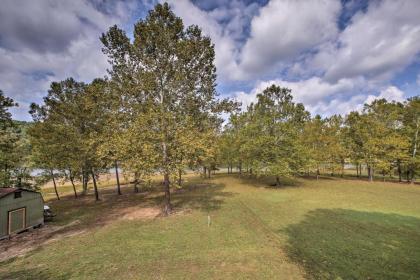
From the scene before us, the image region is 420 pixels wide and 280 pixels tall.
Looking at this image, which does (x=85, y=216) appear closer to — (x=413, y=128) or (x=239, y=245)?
(x=239, y=245)

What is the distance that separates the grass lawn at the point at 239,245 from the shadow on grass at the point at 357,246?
0.15 feet

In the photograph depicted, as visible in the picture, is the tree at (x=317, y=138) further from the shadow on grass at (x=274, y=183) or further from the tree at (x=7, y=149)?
the tree at (x=7, y=149)

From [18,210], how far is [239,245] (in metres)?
17.1

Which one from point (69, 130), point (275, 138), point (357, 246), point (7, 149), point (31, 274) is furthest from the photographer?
point (275, 138)

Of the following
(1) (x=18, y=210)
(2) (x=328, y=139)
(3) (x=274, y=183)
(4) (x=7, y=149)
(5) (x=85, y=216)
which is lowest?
(5) (x=85, y=216)

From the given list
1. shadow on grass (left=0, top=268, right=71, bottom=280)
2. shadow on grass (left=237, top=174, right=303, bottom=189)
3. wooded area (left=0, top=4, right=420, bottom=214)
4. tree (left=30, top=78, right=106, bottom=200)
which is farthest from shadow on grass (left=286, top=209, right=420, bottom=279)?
tree (left=30, top=78, right=106, bottom=200)

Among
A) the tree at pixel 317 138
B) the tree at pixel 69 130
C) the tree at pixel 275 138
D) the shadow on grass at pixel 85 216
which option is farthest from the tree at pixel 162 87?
the tree at pixel 317 138

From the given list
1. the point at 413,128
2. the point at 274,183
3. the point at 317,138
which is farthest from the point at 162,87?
the point at 413,128

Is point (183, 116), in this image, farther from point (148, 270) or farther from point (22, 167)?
point (22, 167)

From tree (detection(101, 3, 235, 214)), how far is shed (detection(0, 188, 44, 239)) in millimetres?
8455

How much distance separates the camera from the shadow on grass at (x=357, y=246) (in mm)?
9906

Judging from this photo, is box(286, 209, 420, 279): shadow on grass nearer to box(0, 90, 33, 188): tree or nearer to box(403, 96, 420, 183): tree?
box(0, 90, 33, 188): tree

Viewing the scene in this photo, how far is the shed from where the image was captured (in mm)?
16031

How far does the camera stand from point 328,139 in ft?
147
